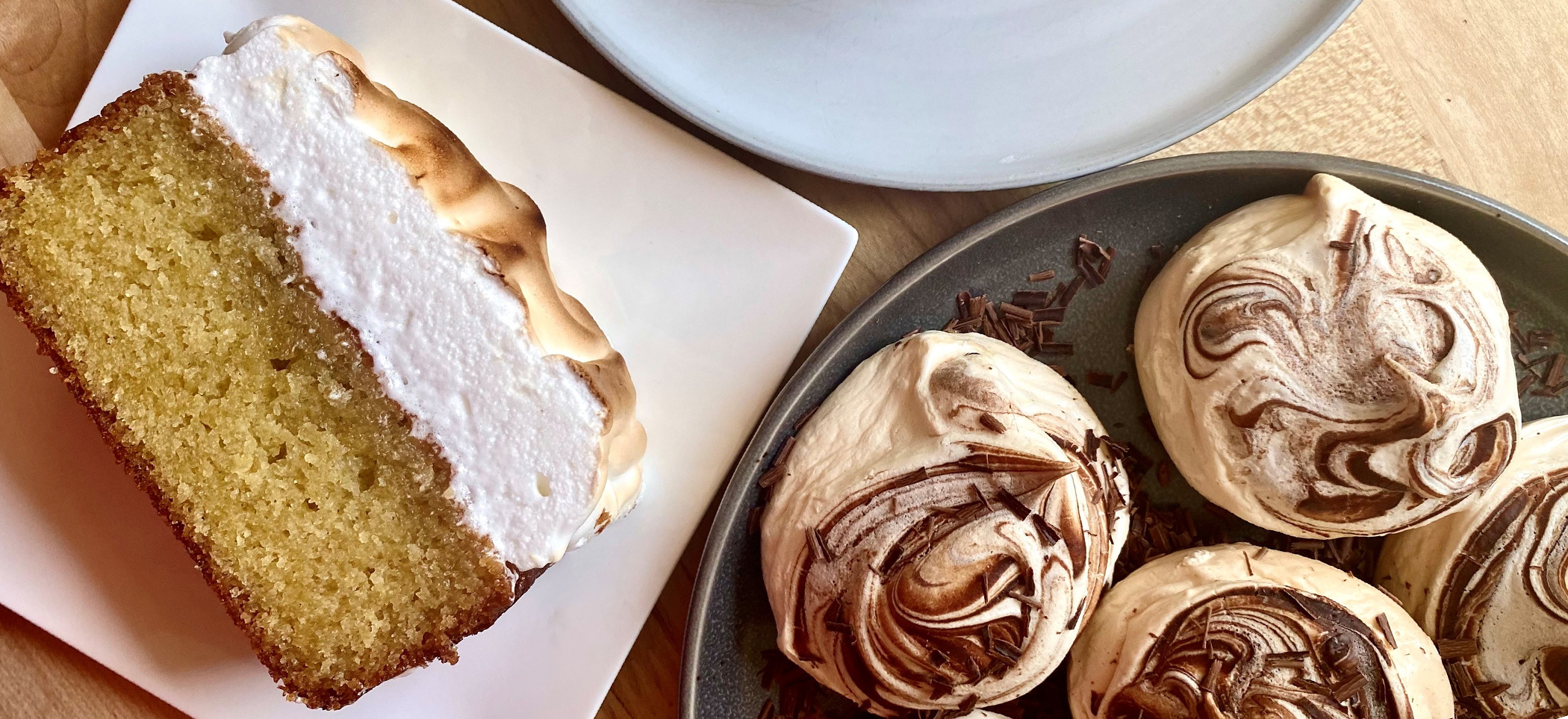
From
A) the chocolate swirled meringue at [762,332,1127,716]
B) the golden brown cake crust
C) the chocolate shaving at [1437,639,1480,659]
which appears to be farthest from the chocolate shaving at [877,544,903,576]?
the chocolate shaving at [1437,639,1480,659]

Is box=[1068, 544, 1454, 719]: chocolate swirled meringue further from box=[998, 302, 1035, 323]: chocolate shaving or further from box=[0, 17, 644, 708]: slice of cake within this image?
box=[0, 17, 644, 708]: slice of cake

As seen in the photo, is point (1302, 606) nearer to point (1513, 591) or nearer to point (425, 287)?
point (1513, 591)

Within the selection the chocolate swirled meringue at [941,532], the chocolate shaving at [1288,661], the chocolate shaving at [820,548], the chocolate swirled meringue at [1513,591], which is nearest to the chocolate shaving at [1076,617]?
the chocolate swirled meringue at [941,532]

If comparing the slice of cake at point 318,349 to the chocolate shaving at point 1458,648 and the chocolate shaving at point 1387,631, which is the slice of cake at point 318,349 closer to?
the chocolate shaving at point 1387,631

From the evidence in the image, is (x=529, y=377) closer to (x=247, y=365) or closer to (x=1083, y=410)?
(x=247, y=365)

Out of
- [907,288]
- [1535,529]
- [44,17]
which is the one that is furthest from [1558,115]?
[44,17]

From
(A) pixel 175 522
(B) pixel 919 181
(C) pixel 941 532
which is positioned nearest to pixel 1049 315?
(B) pixel 919 181
